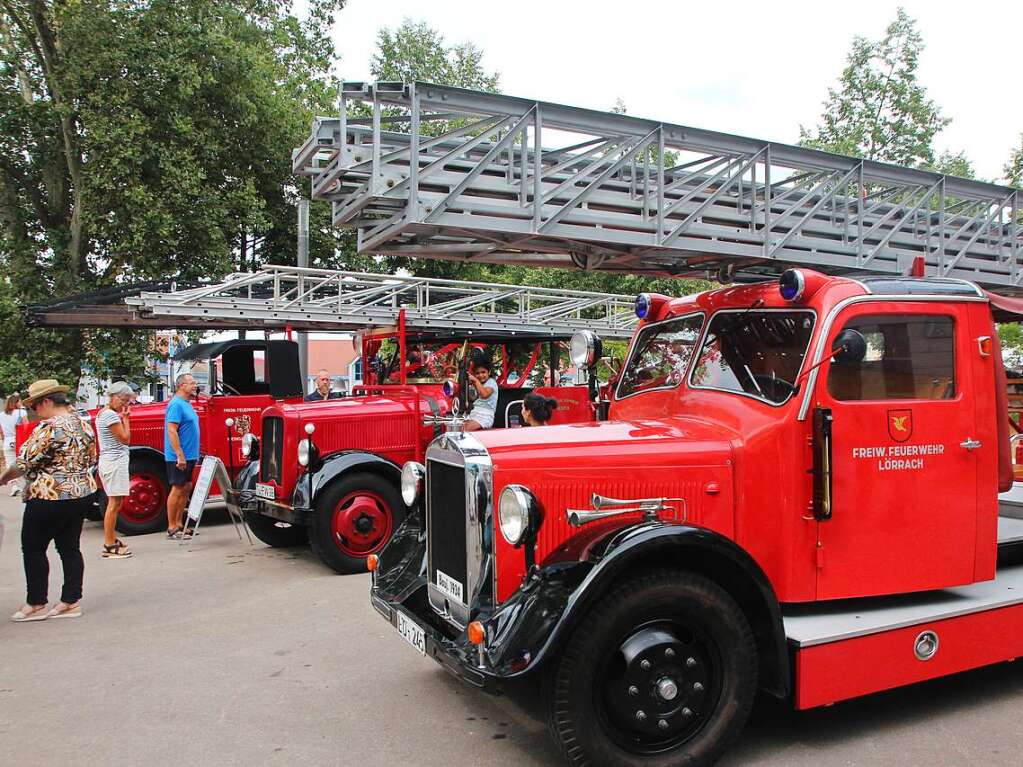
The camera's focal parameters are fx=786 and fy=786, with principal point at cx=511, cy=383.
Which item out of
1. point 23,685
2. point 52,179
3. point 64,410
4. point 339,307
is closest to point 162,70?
point 52,179

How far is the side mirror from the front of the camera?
3443mm

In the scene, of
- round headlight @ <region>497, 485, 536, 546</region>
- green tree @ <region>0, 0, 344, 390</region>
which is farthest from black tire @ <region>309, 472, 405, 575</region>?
green tree @ <region>0, 0, 344, 390</region>

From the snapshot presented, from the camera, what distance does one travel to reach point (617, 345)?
694 inches

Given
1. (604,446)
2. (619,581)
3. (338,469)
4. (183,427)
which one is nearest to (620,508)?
(604,446)

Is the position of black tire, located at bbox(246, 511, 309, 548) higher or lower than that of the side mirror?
lower

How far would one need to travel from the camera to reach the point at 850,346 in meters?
3.44

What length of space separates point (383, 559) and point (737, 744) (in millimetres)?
2041

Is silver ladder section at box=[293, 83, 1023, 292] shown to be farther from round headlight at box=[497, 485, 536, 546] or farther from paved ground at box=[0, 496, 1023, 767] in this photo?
paved ground at box=[0, 496, 1023, 767]

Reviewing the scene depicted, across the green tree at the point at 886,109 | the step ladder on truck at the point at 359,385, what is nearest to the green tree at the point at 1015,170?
the green tree at the point at 886,109

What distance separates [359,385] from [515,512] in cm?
653

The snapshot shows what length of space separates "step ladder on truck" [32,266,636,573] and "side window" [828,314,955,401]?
196 cm

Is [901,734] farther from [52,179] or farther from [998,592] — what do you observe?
[52,179]

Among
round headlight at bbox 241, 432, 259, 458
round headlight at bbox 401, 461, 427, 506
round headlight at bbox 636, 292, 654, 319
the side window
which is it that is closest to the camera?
the side window

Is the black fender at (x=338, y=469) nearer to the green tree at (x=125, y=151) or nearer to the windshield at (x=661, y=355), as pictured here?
the windshield at (x=661, y=355)
